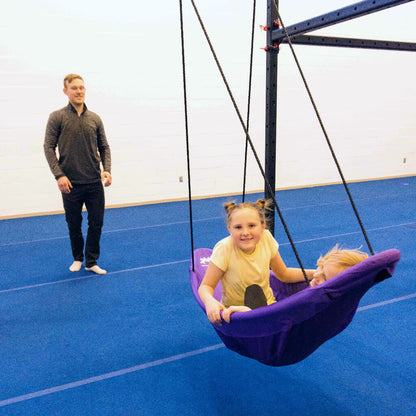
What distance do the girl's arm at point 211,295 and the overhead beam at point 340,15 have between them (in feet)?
4.48

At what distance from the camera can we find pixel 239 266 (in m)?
1.62

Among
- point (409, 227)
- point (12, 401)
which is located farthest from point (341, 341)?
point (409, 227)

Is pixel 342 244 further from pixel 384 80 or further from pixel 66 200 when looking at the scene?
pixel 384 80

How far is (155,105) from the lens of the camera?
17.4 feet

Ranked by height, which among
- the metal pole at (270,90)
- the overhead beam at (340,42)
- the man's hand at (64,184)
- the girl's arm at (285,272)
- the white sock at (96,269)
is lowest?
the white sock at (96,269)

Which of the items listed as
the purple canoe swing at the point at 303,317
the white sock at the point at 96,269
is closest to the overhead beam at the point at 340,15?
the purple canoe swing at the point at 303,317

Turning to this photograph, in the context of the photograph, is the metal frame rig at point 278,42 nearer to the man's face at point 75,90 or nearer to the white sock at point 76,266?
the man's face at point 75,90

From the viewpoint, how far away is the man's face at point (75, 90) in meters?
2.58

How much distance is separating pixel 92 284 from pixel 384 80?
19.9 feet

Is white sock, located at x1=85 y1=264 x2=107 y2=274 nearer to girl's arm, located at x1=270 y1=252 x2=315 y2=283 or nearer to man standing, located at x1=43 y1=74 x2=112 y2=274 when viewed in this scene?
man standing, located at x1=43 y1=74 x2=112 y2=274

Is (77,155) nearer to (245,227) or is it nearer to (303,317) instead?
(245,227)

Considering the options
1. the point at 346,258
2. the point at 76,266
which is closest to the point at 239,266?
the point at 346,258

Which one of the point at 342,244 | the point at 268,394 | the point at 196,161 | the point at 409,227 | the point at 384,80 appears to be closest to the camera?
the point at 268,394

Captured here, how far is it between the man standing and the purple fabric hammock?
5.60 ft
